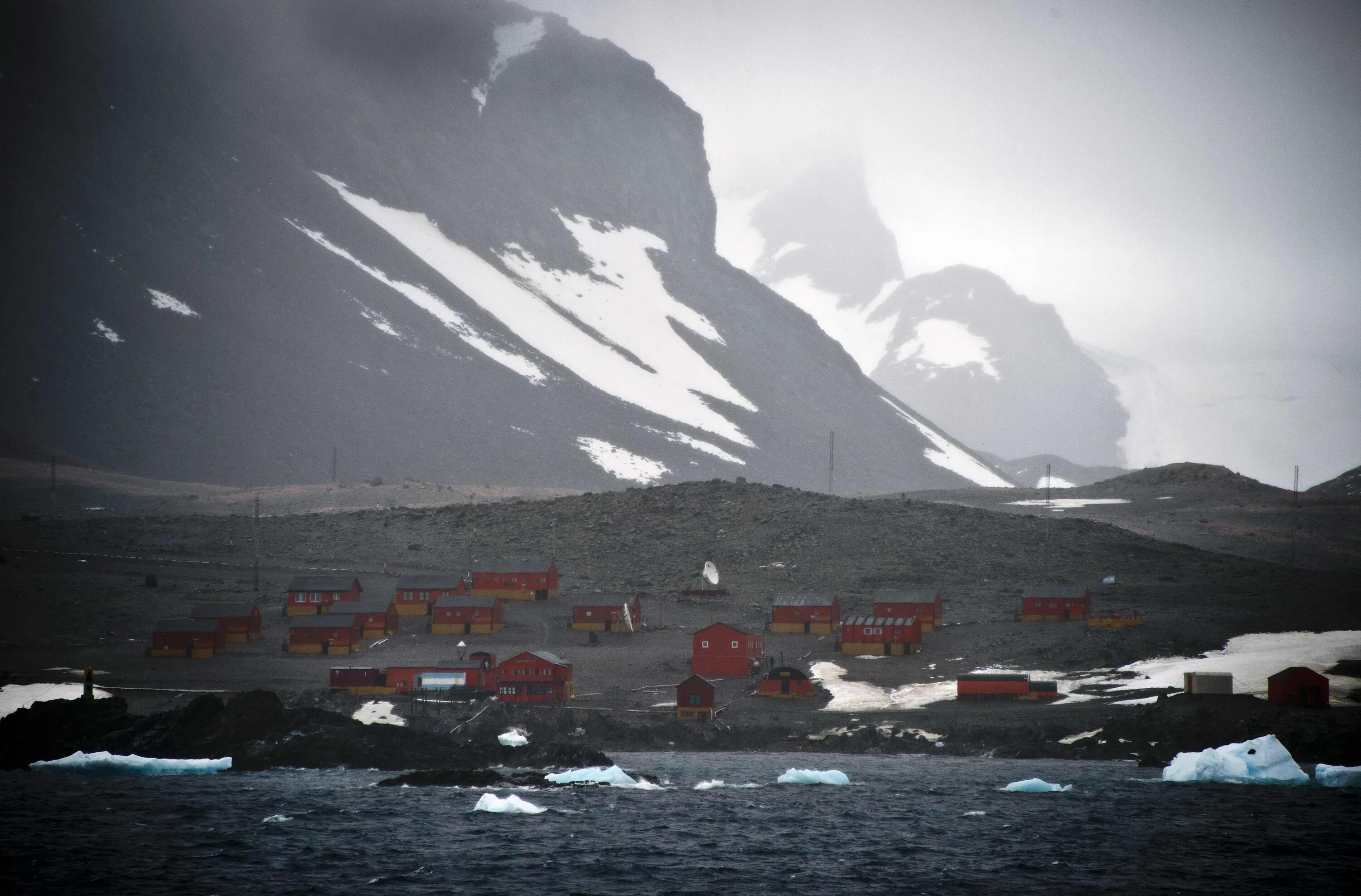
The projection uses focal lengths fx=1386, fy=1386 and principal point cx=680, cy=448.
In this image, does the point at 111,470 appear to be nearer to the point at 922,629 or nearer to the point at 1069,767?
the point at 922,629

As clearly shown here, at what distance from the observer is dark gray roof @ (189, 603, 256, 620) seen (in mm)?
76375

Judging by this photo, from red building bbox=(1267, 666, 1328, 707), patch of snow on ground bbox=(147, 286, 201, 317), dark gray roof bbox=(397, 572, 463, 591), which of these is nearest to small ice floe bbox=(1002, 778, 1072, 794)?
red building bbox=(1267, 666, 1328, 707)

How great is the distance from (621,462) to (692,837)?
12661 centimetres

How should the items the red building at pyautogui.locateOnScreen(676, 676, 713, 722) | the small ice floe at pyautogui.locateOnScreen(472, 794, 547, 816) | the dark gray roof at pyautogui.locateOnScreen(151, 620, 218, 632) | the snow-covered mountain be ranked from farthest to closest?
the snow-covered mountain, the dark gray roof at pyautogui.locateOnScreen(151, 620, 218, 632), the red building at pyautogui.locateOnScreen(676, 676, 713, 722), the small ice floe at pyautogui.locateOnScreen(472, 794, 547, 816)

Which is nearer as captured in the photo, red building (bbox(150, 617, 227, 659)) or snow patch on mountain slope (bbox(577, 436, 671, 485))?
red building (bbox(150, 617, 227, 659))

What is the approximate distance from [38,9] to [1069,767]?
19134cm

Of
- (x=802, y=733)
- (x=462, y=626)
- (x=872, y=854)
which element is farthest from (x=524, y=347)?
(x=872, y=854)

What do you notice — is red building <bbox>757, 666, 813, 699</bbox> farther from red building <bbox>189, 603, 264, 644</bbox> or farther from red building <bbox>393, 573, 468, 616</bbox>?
red building <bbox>189, 603, 264, 644</bbox>

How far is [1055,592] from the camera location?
82.0 meters

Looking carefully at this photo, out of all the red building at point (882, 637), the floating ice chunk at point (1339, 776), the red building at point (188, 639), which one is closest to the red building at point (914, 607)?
the red building at point (882, 637)

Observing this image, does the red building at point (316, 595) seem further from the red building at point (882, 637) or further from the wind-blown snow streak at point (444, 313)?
the wind-blown snow streak at point (444, 313)

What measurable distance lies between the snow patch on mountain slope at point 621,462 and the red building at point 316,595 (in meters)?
79.2

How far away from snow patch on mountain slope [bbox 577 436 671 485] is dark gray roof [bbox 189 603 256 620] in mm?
87164

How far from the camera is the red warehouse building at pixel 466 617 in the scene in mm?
81312
